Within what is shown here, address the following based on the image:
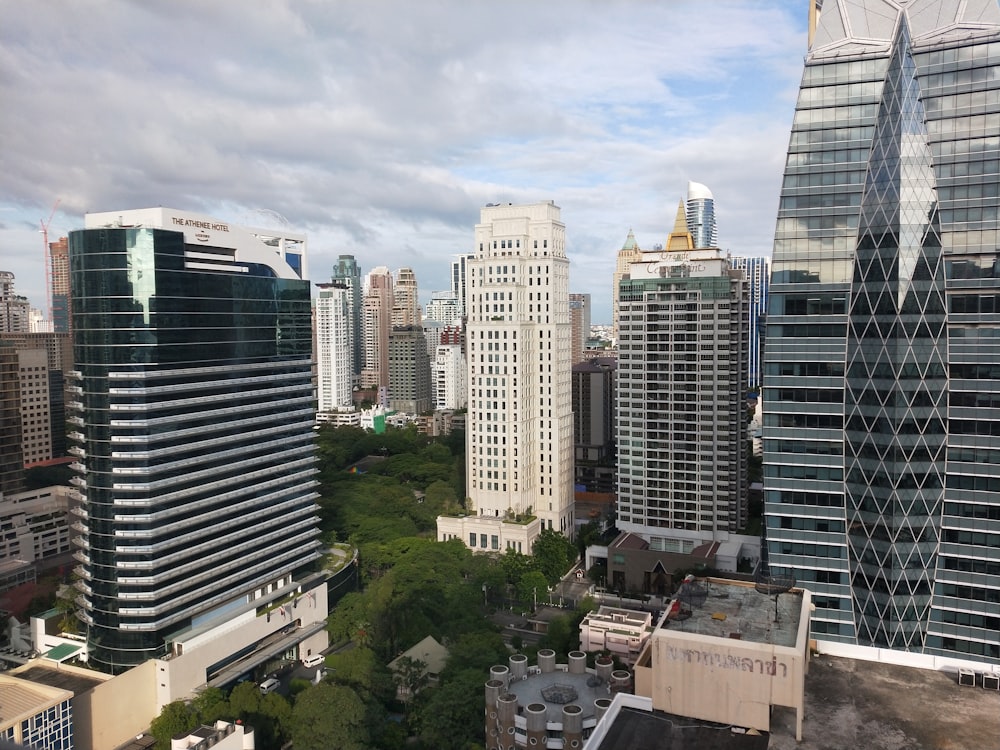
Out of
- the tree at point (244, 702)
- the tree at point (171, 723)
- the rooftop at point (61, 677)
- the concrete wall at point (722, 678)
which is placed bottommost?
the tree at point (171, 723)

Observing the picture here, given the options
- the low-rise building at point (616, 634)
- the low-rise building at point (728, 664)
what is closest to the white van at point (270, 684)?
the low-rise building at point (616, 634)

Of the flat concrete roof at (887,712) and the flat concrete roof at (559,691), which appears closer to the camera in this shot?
the flat concrete roof at (887,712)

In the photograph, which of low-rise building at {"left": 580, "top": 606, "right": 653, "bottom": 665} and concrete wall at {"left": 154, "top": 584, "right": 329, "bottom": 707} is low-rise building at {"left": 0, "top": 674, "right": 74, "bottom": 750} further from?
low-rise building at {"left": 580, "top": 606, "right": 653, "bottom": 665}

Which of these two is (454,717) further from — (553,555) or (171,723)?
(553,555)

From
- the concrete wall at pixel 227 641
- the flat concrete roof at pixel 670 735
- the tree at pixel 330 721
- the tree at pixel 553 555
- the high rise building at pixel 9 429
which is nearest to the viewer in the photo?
the flat concrete roof at pixel 670 735

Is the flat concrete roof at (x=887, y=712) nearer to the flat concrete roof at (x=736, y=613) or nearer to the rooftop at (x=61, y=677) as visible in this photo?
the flat concrete roof at (x=736, y=613)

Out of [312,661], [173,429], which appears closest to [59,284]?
[173,429]

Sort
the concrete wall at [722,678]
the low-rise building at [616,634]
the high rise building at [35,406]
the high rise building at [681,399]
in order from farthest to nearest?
the high rise building at [35,406] < the high rise building at [681,399] < the low-rise building at [616,634] < the concrete wall at [722,678]

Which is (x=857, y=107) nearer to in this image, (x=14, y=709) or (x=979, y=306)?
(x=979, y=306)
